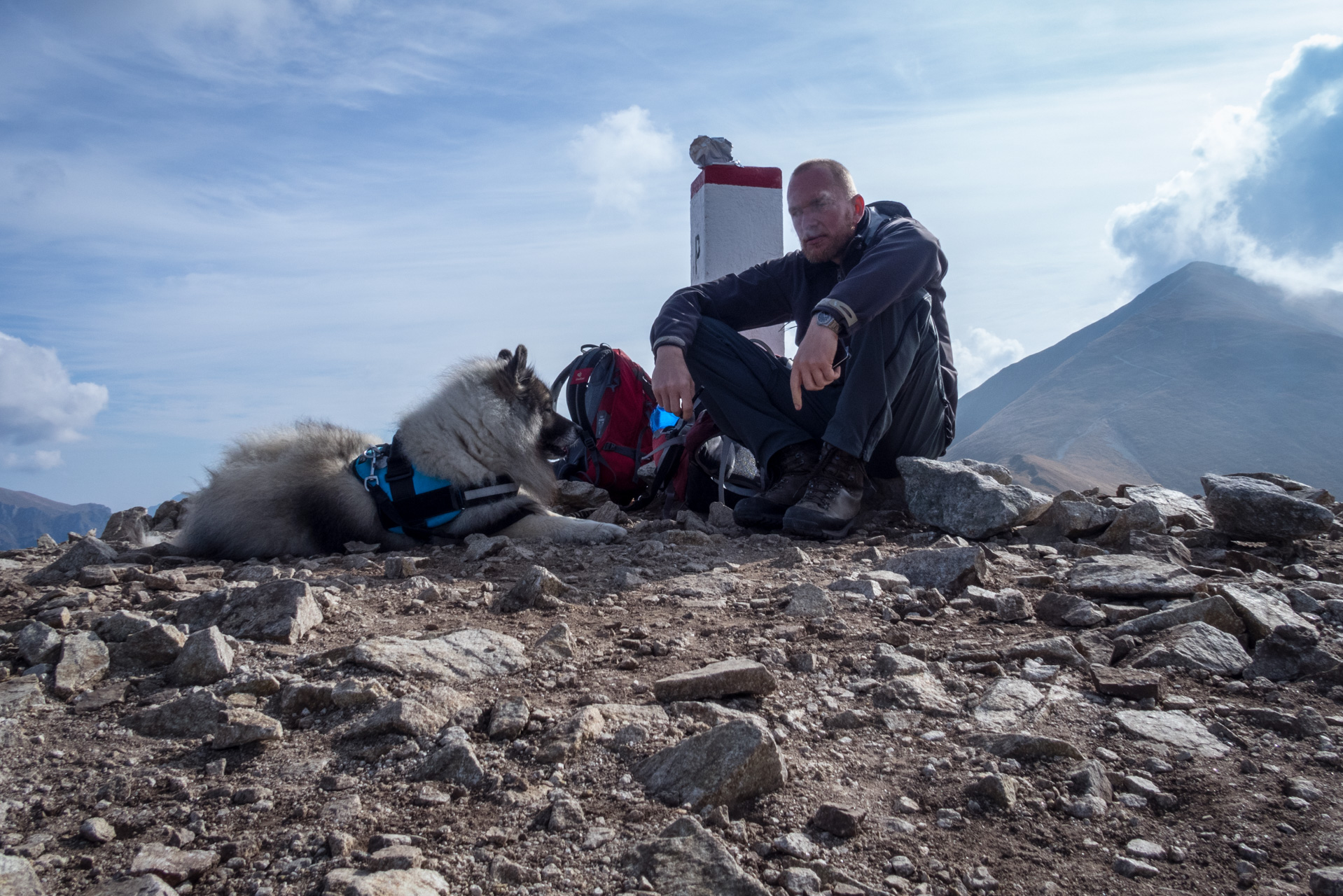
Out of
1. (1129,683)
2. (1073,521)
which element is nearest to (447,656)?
(1129,683)

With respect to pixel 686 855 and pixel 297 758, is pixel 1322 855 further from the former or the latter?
pixel 297 758

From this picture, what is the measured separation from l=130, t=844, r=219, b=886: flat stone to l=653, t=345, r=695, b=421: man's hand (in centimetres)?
270

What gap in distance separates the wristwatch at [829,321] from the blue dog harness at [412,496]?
2.12 m

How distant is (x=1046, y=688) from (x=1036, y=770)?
0.41m

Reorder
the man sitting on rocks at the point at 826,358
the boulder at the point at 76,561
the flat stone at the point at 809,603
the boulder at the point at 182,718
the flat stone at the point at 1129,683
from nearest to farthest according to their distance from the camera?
1. the boulder at the point at 182,718
2. the flat stone at the point at 1129,683
3. the flat stone at the point at 809,603
4. the boulder at the point at 76,561
5. the man sitting on rocks at the point at 826,358

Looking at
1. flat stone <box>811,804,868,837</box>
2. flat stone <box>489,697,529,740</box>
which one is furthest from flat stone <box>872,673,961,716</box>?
flat stone <box>489,697,529,740</box>

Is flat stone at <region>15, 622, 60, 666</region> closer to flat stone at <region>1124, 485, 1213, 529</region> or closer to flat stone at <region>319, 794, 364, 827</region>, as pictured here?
flat stone at <region>319, 794, 364, 827</region>

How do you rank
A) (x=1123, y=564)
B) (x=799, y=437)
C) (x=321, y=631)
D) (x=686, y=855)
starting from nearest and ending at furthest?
(x=686, y=855) < (x=321, y=631) < (x=1123, y=564) < (x=799, y=437)

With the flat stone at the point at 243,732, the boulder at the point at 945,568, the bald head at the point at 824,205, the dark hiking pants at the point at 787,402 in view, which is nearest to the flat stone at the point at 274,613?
the flat stone at the point at 243,732

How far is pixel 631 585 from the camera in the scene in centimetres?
276

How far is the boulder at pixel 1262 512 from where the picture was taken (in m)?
3.10

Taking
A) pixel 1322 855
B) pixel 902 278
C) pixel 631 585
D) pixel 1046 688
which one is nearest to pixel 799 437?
pixel 902 278

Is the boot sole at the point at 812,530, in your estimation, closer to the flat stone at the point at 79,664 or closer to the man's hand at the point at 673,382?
the man's hand at the point at 673,382

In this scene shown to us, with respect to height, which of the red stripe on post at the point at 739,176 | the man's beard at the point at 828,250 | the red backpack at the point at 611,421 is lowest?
the red backpack at the point at 611,421
